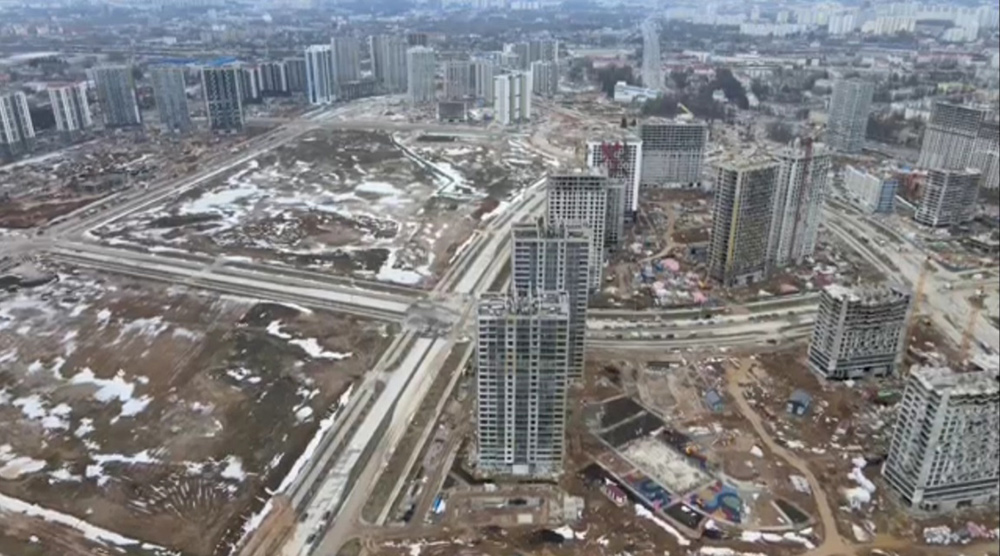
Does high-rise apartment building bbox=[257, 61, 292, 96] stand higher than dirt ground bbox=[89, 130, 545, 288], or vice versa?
high-rise apartment building bbox=[257, 61, 292, 96]

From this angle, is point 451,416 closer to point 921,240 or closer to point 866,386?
point 866,386

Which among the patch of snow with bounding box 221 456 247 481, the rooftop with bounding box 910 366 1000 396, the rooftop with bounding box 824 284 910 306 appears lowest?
the patch of snow with bounding box 221 456 247 481

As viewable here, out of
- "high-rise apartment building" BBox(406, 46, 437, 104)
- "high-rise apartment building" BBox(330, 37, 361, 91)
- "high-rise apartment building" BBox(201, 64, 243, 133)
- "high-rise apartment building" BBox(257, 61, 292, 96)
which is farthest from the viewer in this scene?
"high-rise apartment building" BBox(330, 37, 361, 91)

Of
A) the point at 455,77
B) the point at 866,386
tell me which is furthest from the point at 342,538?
the point at 455,77

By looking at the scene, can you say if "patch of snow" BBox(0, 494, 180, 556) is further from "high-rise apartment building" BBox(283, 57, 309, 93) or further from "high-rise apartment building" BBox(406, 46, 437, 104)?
"high-rise apartment building" BBox(283, 57, 309, 93)

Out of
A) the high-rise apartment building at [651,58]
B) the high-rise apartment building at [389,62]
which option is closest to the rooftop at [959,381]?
the high-rise apartment building at [651,58]

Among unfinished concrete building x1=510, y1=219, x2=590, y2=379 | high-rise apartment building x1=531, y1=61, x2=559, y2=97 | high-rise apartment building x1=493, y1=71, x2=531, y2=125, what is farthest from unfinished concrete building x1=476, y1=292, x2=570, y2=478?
high-rise apartment building x1=531, y1=61, x2=559, y2=97

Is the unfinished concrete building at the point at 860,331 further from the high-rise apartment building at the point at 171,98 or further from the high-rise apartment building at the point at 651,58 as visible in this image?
the high-rise apartment building at the point at 171,98
